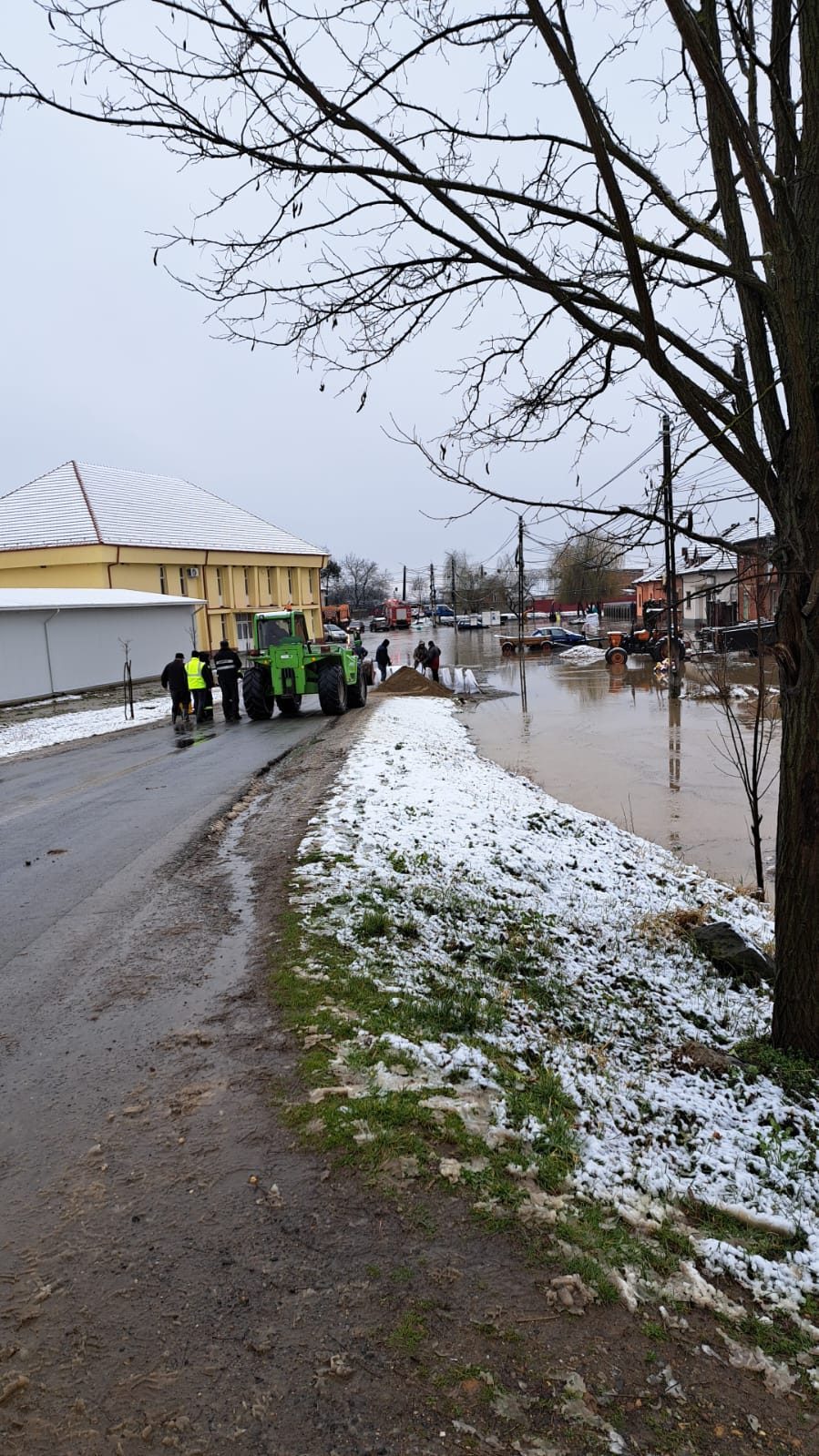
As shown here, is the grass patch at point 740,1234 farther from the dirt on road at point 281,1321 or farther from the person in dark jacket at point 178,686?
the person in dark jacket at point 178,686

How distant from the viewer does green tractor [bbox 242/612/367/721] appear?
20.9 m

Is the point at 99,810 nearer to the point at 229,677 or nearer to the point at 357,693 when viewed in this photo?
A: the point at 229,677

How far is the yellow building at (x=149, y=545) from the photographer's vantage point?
122 feet

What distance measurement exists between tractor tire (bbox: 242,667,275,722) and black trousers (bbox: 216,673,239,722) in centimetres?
61

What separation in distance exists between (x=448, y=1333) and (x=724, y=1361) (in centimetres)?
86

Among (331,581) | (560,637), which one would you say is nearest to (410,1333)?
(560,637)

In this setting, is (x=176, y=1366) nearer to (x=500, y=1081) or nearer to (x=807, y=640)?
(x=500, y=1081)

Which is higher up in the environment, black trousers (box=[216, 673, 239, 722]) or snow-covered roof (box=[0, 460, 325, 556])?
snow-covered roof (box=[0, 460, 325, 556])

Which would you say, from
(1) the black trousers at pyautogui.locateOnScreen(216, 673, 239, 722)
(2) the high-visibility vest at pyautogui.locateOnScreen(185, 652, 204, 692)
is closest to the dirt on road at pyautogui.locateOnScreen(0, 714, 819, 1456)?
(1) the black trousers at pyautogui.locateOnScreen(216, 673, 239, 722)

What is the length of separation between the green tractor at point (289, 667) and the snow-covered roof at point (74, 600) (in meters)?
9.39

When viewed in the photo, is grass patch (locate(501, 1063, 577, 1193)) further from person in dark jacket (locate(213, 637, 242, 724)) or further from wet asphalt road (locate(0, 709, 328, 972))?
person in dark jacket (locate(213, 637, 242, 724))

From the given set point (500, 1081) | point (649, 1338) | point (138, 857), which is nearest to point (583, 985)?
point (500, 1081)

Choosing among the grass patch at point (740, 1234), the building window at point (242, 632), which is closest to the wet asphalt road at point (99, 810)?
the grass patch at point (740, 1234)

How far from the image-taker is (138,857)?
8102 millimetres
